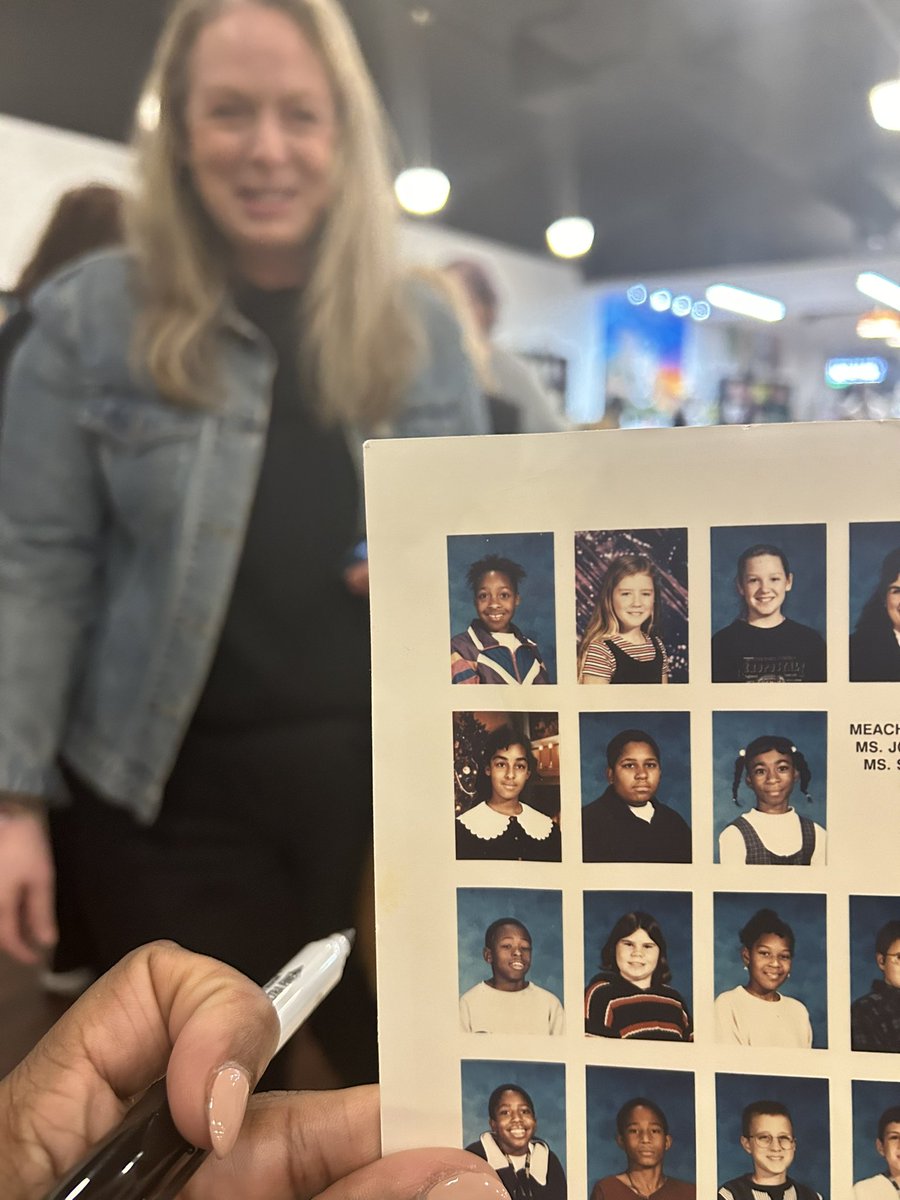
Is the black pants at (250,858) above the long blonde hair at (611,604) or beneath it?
beneath

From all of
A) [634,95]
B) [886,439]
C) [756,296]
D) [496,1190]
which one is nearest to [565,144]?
[634,95]

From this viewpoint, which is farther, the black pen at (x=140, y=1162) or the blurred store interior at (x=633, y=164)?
the blurred store interior at (x=633, y=164)

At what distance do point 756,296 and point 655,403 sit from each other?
4.3 inches

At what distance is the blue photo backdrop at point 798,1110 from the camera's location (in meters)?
0.36

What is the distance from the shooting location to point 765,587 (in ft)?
1.16

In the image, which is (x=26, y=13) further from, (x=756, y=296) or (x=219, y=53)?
(x=756, y=296)

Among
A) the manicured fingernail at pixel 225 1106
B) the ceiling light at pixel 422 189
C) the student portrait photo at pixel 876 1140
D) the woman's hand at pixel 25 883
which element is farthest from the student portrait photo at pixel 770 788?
the woman's hand at pixel 25 883

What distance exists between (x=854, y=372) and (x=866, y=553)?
1.04 ft

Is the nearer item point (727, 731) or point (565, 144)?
point (727, 731)

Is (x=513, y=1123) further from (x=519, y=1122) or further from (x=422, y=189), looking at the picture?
→ (x=422, y=189)

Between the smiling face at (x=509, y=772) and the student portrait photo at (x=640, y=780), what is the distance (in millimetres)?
26

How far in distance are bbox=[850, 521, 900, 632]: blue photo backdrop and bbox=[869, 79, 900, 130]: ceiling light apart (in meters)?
0.41

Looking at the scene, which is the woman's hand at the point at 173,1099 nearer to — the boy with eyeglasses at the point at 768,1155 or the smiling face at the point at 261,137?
the boy with eyeglasses at the point at 768,1155

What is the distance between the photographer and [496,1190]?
0.37m
